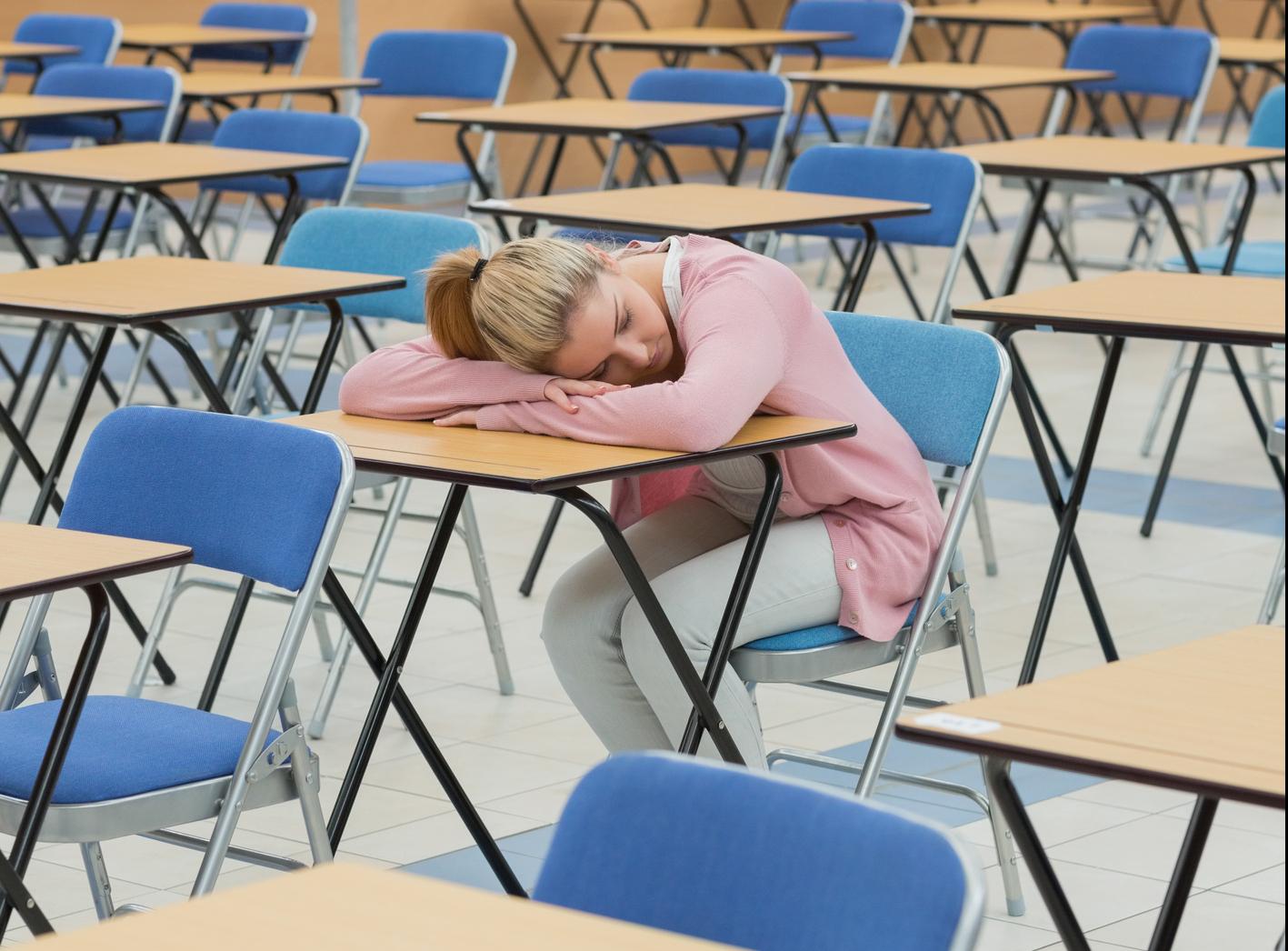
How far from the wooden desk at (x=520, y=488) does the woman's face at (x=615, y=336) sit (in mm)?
114

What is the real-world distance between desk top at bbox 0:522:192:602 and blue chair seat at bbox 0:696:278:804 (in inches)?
9.7

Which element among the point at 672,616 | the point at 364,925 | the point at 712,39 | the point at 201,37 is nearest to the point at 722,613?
the point at 672,616

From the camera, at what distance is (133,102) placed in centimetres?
650

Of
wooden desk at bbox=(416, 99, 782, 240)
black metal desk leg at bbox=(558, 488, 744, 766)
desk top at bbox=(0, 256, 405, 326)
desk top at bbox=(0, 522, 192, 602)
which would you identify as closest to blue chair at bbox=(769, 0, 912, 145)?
wooden desk at bbox=(416, 99, 782, 240)

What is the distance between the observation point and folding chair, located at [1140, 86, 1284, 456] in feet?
17.9

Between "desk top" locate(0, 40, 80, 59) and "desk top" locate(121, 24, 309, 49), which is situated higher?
"desk top" locate(121, 24, 309, 49)

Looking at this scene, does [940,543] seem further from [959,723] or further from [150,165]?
[150,165]

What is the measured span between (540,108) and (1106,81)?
238 cm

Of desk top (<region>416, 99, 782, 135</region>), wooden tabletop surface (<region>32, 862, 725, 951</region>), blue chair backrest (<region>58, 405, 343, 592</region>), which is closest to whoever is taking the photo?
wooden tabletop surface (<region>32, 862, 725, 951</region>)

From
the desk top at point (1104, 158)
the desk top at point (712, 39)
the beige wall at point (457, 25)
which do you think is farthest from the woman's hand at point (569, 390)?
the beige wall at point (457, 25)

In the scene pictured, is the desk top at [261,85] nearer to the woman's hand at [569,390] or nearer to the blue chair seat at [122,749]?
the woman's hand at [569,390]

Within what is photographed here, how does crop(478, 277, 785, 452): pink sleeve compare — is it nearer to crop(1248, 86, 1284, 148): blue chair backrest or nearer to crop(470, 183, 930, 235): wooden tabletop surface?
crop(470, 183, 930, 235): wooden tabletop surface

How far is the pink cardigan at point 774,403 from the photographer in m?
2.84

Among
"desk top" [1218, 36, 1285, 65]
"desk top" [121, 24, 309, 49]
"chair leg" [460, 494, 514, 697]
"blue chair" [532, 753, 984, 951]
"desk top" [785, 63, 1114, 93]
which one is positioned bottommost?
"chair leg" [460, 494, 514, 697]
